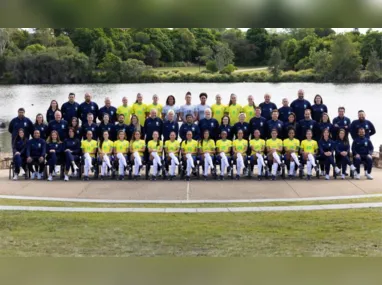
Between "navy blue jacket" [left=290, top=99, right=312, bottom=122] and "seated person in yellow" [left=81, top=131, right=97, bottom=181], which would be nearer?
"seated person in yellow" [left=81, top=131, right=97, bottom=181]

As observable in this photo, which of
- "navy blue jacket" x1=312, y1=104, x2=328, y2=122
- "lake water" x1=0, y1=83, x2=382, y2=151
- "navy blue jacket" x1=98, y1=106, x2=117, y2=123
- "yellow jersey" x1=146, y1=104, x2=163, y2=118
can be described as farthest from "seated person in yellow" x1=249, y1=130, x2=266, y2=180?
"lake water" x1=0, y1=83, x2=382, y2=151

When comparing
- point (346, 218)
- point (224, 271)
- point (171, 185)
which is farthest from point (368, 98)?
point (224, 271)

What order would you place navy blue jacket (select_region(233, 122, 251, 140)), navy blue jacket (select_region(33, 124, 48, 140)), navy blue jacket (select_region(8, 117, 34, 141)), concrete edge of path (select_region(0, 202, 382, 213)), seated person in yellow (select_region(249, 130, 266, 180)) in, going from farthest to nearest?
navy blue jacket (select_region(233, 122, 251, 140)) < navy blue jacket (select_region(8, 117, 34, 141)) < navy blue jacket (select_region(33, 124, 48, 140)) < seated person in yellow (select_region(249, 130, 266, 180)) < concrete edge of path (select_region(0, 202, 382, 213))

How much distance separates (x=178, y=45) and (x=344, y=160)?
430 centimetres

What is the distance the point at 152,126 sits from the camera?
12438 mm

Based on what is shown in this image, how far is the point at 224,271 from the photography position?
998mm

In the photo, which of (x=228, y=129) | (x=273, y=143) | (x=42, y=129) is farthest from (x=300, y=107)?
(x=42, y=129)

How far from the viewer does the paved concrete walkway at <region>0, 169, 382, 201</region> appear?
34.5 feet

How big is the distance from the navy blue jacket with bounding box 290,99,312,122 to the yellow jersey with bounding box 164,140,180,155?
2807 millimetres

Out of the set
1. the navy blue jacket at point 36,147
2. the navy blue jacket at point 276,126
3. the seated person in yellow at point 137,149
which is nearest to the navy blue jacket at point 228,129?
the navy blue jacket at point 276,126

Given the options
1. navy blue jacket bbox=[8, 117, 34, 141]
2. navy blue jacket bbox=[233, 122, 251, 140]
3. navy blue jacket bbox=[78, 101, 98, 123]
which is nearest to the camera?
navy blue jacket bbox=[8, 117, 34, 141]

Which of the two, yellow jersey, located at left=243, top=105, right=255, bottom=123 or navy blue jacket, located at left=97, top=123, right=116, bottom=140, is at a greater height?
yellow jersey, located at left=243, top=105, right=255, bottom=123

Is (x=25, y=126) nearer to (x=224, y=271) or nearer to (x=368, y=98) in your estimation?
(x=224, y=271)

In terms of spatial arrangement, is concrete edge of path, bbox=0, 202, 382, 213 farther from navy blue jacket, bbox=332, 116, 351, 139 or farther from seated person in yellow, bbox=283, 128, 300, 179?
navy blue jacket, bbox=332, 116, 351, 139
